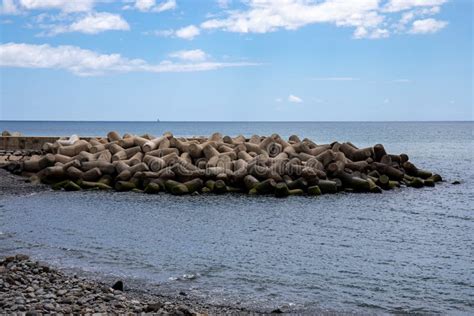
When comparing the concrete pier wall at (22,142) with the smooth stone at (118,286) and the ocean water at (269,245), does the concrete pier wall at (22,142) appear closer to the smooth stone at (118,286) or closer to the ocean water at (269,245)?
the ocean water at (269,245)

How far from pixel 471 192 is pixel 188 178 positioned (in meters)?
11.6

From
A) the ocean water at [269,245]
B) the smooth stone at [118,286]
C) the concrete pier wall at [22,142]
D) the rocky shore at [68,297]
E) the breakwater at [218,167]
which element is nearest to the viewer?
the rocky shore at [68,297]

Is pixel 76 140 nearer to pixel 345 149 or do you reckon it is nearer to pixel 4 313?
pixel 345 149

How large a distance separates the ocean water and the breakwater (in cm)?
84

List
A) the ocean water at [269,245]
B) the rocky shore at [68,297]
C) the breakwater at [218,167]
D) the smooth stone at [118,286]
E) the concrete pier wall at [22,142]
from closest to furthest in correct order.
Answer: the rocky shore at [68,297] < the smooth stone at [118,286] < the ocean water at [269,245] < the breakwater at [218,167] < the concrete pier wall at [22,142]

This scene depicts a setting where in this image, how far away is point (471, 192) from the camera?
A: 25.2m

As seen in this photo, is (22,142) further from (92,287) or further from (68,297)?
(68,297)

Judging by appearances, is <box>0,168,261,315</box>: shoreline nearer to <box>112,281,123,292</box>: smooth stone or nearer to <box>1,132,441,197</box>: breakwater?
<box>112,281,123,292</box>: smooth stone

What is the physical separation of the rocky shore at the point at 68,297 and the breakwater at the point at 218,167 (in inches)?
459

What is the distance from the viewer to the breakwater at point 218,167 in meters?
22.2

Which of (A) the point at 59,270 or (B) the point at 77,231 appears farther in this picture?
(B) the point at 77,231

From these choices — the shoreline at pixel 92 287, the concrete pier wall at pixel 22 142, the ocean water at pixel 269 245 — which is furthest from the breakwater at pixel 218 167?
the shoreline at pixel 92 287

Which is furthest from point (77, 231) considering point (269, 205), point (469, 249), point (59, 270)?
point (469, 249)

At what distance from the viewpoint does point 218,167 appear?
22766 millimetres
